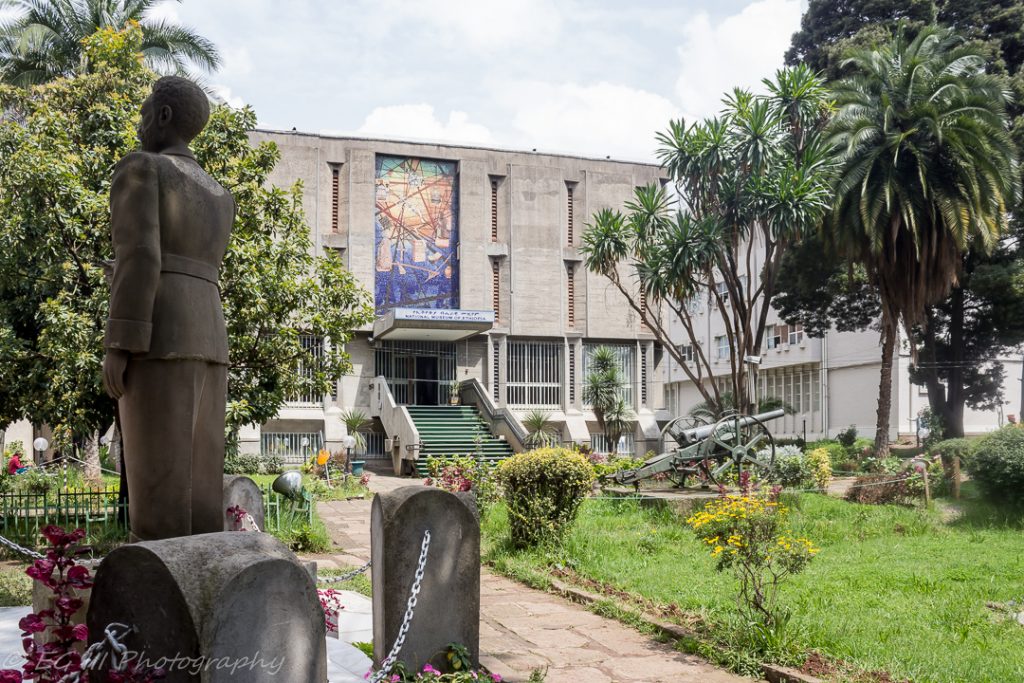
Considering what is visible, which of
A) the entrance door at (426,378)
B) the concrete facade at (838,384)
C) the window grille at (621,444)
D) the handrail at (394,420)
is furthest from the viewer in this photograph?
the concrete facade at (838,384)

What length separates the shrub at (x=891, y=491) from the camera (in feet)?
49.4

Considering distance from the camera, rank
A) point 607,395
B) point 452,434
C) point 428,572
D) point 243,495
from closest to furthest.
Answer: point 428,572
point 243,495
point 452,434
point 607,395

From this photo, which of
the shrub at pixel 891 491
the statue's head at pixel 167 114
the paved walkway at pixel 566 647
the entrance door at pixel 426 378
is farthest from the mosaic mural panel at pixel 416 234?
the statue's head at pixel 167 114

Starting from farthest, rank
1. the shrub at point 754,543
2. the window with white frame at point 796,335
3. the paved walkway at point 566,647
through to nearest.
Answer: the window with white frame at point 796,335
the shrub at point 754,543
the paved walkway at point 566,647

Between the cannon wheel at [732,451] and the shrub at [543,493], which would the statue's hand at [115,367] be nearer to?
the shrub at [543,493]

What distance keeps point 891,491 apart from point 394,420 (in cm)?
1476

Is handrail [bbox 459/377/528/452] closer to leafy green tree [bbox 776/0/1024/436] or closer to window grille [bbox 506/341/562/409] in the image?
window grille [bbox 506/341/562/409]

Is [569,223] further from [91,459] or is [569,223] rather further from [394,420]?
[91,459]

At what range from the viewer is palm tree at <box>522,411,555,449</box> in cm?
2483

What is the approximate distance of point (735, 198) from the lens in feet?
75.4

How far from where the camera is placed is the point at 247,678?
274 centimetres

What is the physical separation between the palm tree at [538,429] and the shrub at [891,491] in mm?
9019

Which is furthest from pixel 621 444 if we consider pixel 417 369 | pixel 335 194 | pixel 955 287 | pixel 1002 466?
pixel 1002 466

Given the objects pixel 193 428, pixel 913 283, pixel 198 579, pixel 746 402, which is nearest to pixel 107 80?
pixel 193 428
